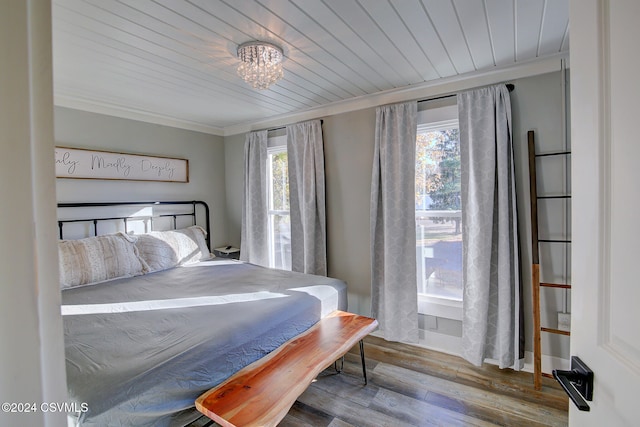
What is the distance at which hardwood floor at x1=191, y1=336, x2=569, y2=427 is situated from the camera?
189 centimetres

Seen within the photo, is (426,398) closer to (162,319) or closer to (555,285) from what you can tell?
(555,285)

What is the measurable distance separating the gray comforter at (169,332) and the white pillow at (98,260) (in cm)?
11

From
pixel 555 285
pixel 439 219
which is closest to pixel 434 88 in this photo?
pixel 439 219

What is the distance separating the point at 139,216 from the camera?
3346 mm

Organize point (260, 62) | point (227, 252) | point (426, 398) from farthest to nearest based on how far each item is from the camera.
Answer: point (227, 252) → point (426, 398) → point (260, 62)

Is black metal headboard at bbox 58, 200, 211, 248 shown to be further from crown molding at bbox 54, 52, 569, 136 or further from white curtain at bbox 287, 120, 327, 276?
white curtain at bbox 287, 120, 327, 276

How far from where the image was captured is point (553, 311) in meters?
2.27

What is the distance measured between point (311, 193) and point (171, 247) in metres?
1.61

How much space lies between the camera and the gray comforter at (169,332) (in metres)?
1.29

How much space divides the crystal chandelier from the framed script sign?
1911 mm

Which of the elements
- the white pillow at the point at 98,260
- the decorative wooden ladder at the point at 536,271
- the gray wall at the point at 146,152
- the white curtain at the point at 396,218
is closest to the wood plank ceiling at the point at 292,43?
the gray wall at the point at 146,152

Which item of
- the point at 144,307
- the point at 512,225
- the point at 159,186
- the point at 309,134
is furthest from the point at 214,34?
the point at 512,225

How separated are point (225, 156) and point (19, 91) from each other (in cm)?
403

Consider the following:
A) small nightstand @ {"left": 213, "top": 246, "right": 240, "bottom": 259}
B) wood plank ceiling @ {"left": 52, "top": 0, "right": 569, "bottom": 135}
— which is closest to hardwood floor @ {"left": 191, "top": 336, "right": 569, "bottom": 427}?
small nightstand @ {"left": 213, "top": 246, "right": 240, "bottom": 259}
